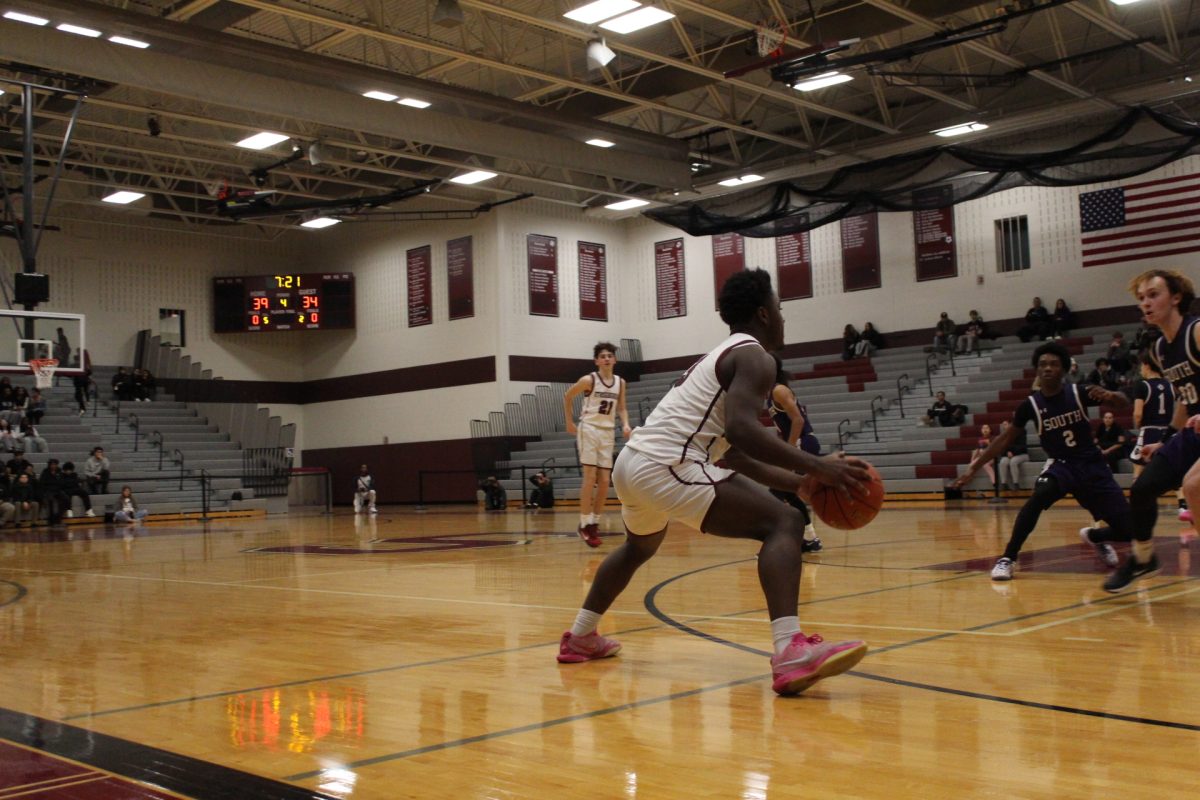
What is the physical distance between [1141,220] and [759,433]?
71.2 feet

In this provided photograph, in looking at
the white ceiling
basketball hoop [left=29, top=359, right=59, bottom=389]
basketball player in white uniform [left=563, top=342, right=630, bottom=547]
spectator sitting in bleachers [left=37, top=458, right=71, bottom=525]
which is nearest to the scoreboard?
the white ceiling

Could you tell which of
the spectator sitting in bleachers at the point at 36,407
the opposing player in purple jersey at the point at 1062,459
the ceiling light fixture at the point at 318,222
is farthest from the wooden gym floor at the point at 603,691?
the ceiling light fixture at the point at 318,222

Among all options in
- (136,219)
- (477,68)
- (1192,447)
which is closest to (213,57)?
(477,68)

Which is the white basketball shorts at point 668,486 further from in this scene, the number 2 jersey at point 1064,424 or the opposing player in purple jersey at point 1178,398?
the number 2 jersey at point 1064,424

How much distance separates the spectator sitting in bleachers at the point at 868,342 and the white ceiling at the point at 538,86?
3.99m

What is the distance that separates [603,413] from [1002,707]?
26.9 ft

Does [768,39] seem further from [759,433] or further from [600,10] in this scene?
[759,433]

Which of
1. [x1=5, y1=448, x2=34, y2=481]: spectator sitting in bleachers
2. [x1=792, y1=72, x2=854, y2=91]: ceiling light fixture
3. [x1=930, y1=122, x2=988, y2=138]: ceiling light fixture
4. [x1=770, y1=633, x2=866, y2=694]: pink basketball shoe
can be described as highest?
[x1=930, y1=122, x2=988, y2=138]: ceiling light fixture

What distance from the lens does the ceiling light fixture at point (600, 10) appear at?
15984 millimetres

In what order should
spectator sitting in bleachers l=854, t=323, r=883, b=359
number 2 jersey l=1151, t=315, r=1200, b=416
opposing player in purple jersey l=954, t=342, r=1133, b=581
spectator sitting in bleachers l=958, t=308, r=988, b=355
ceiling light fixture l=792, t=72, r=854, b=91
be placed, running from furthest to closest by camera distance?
1. spectator sitting in bleachers l=854, t=323, r=883, b=359
2. spectator sitting in bleachers l=958, t=308, r=988, b=355
3. ceiling light fixture l=792, t=72, r=854, b=91
4. opposing player in purple jersey l=954, t=342, r=1133, b=581
5. number 2 jersey l=1151, t=315, r=1200, b=416

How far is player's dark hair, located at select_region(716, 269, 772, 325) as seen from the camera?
4445mm

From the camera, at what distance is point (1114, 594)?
6254 mm

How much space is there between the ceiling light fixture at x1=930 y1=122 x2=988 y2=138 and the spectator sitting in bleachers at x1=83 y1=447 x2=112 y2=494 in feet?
59.3

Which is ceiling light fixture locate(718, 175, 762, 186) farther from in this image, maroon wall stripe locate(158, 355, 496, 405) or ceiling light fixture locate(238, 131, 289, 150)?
ceiling light fixture locate(238, 131, 289, 150)
